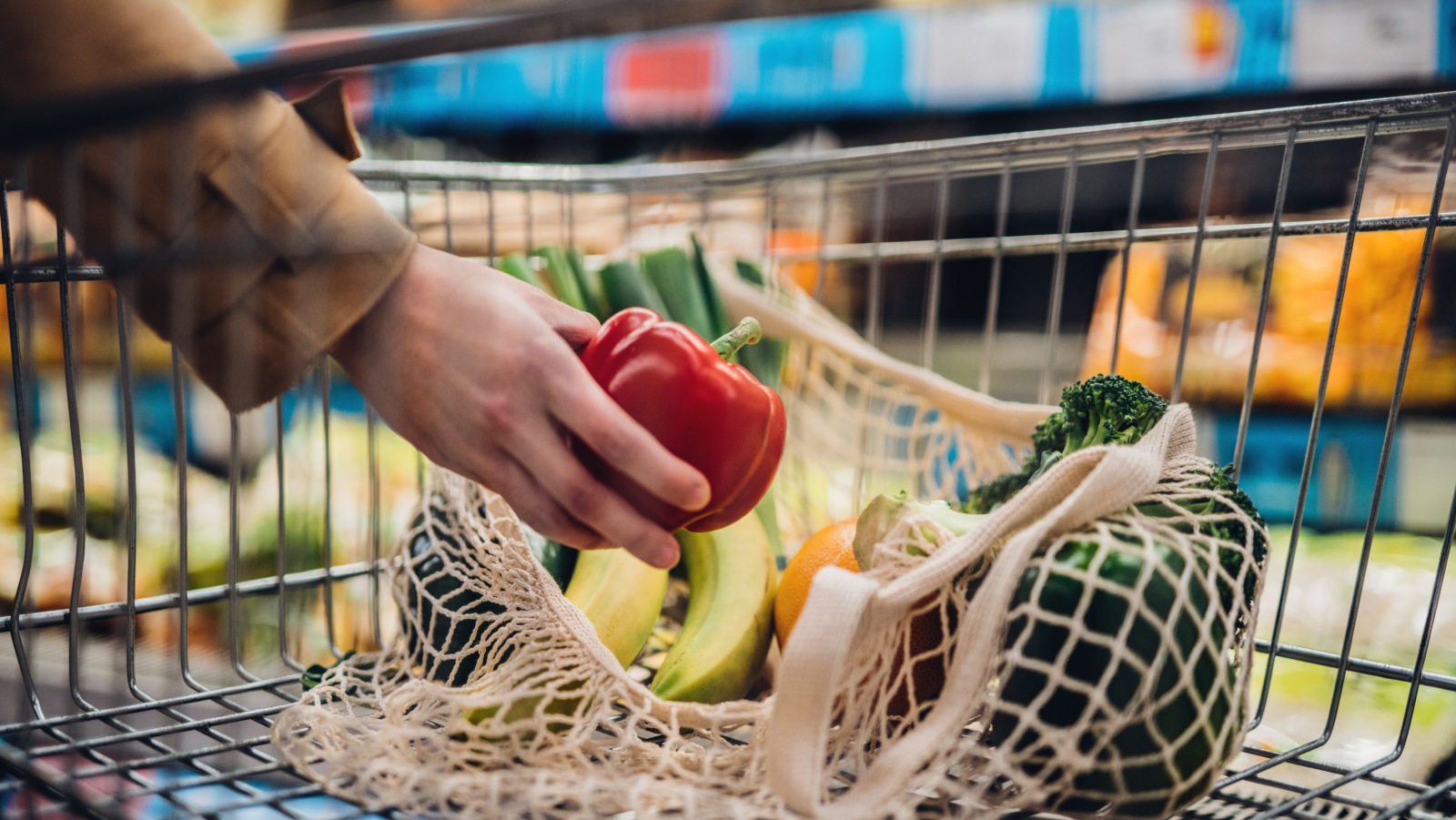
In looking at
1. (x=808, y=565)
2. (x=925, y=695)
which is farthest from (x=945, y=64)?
(x=925, y=695)

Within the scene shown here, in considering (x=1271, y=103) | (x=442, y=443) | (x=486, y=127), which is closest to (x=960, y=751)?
(x=442, y=443)

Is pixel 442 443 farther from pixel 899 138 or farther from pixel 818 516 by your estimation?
pixel 899 138

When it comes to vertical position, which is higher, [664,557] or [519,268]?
[519,268]

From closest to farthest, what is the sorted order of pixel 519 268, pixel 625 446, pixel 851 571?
pixel 625 446 < pixel 851 571 < pixel 519 268

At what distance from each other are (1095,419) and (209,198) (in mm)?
666

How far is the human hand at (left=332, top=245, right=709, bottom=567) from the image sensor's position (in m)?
0.59

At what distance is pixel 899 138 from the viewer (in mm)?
1798

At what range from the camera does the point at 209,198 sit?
1.95 feet

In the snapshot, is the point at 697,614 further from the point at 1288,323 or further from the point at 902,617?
the point at 1288,323

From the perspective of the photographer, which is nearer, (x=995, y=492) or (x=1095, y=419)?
(x=1095, y=419)

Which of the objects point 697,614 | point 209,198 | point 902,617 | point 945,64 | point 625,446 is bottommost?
point 697,614

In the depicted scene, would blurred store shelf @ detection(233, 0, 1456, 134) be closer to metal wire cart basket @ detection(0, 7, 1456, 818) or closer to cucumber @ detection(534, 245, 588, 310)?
metal wire cart basket @ detection(0, 7, 1456, 818)

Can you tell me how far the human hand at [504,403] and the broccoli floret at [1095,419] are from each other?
1.05ft

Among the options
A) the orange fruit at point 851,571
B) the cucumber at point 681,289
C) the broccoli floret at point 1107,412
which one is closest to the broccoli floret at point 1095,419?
the broccoli floret at point 1107,412
